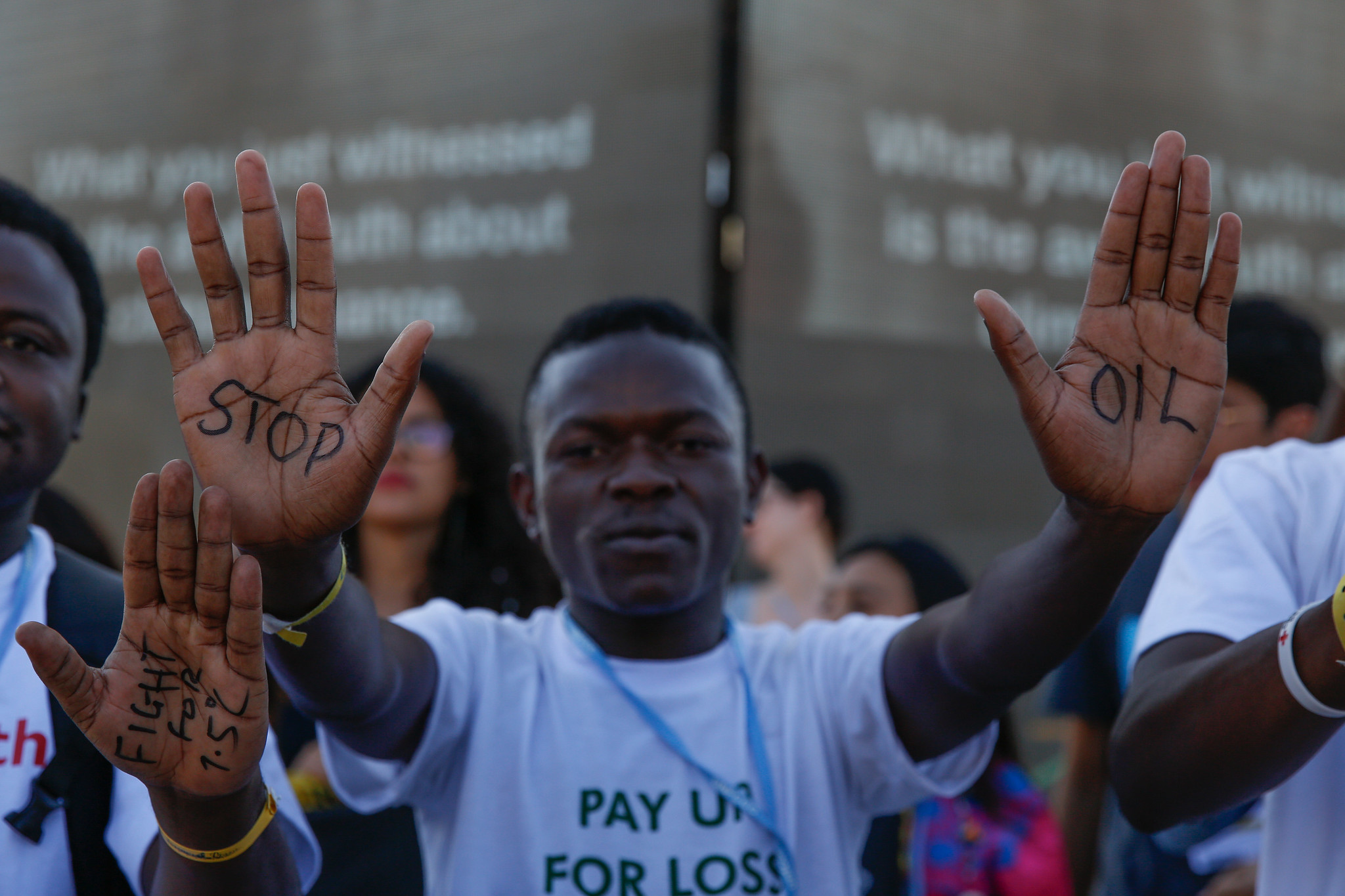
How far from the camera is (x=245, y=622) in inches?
54.8

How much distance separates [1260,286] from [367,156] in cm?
328

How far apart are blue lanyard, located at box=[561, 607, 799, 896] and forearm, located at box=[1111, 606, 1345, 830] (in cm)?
48

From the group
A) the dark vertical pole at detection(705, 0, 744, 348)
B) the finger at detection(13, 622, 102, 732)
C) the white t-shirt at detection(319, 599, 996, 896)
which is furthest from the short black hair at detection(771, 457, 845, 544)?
the finger at detection(13, 622, 102, 732)

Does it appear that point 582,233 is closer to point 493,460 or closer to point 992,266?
point 493,460

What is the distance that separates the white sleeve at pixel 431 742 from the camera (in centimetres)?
185

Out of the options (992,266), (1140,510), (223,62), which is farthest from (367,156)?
(1140,510)

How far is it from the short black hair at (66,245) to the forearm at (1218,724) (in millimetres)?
1635

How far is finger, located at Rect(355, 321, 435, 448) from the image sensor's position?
150 centimetres

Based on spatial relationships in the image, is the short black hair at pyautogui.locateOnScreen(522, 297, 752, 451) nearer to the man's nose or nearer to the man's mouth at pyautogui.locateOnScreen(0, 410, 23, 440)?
the man's nose

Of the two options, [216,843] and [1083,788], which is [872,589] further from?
[216,843]

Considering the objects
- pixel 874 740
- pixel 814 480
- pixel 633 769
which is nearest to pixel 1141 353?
pixel 874 740

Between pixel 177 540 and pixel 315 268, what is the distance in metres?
0.38

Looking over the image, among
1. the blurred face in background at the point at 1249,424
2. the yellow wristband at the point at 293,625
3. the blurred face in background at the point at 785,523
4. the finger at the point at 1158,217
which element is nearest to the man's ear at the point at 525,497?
the yellow wristband at the point at 293,625

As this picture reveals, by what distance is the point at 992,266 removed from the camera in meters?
4.36
